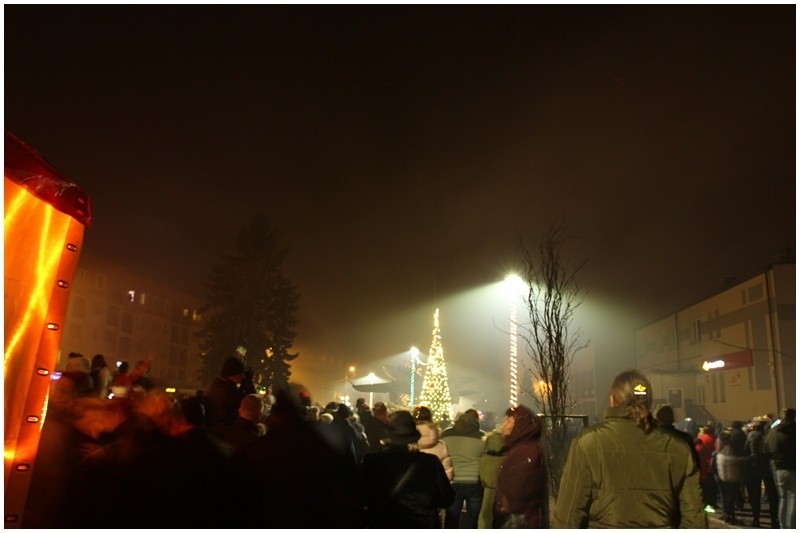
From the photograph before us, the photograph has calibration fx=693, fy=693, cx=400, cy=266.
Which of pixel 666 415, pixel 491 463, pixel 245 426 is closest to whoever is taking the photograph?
pixel 245 426

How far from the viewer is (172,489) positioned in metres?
4.38

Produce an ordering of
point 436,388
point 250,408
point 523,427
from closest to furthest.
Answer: point 250,408 < point 523,427 < point 436,388

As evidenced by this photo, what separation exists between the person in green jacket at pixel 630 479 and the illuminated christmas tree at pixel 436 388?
20.6 meters

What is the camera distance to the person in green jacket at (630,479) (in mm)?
4188

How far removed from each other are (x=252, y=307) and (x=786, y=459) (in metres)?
41.8

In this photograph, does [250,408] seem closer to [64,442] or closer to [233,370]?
[233,370]

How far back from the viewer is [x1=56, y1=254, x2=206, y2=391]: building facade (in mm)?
59469

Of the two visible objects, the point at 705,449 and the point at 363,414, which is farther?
the point at 705,449

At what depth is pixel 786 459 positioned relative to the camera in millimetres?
10930

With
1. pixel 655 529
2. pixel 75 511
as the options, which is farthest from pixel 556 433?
pixel 75 511

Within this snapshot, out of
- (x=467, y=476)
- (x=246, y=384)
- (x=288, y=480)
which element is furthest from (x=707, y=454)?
(x=288, y=480)

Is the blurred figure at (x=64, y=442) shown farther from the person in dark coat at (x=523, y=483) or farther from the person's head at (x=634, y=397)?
the person in dark coat at (x=523, y=483)

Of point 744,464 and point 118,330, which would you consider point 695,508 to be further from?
point 118,330

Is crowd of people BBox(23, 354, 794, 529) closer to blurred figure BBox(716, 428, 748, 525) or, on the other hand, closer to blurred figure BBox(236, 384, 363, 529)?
blurred figure BBox(236, 384, 363, 529)
